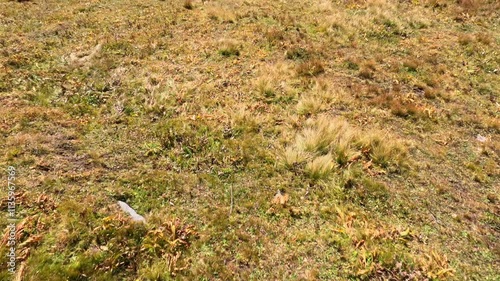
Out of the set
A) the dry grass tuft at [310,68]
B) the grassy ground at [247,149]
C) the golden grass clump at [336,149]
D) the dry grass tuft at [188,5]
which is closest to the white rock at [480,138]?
the grassy ground at [247,149]

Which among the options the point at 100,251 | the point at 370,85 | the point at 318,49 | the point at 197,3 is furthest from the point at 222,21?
the point at 100,251

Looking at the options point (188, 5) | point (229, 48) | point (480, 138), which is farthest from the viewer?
point (188, 5)

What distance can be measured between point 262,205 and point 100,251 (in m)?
3.09

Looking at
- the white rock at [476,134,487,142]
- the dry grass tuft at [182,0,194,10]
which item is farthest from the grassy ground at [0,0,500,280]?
the dry grass tuft at [182,0,194,10]

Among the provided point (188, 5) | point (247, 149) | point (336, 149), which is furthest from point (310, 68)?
point (188, 5)

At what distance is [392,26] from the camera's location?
1457 centimetres

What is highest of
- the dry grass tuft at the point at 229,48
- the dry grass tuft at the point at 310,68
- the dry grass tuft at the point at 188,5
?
the dry grass tuft at the point at 188,5

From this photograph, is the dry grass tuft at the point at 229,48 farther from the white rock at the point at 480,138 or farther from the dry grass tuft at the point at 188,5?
the white rock at the point at 480,138

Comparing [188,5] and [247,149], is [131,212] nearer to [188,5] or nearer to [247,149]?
[247,149]

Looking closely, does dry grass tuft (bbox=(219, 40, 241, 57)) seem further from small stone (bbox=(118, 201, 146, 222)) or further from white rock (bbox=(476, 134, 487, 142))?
white rock (bbox=(476, 134, 487, 142))

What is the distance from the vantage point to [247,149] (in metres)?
8.01

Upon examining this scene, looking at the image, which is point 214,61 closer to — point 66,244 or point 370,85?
point 370,85

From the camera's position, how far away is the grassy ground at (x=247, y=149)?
579cm

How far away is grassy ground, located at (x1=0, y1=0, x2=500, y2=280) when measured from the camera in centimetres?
579
